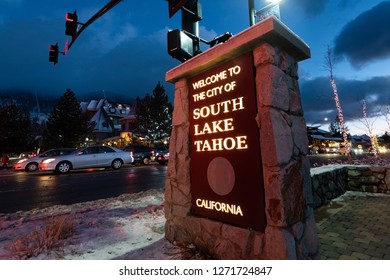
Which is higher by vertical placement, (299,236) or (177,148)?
(177,148)

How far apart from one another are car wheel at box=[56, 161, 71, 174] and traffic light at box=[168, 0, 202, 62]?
12455 mm

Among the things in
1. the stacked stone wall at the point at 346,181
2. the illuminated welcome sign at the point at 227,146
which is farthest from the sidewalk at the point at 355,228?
the illuminated welcome sign at the point at 227,146

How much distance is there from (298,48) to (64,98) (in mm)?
38728

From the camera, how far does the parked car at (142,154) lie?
2112 centimetres

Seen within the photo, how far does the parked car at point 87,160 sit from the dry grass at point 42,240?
12.0m

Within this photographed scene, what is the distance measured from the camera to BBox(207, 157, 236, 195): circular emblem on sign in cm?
268

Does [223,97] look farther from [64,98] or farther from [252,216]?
[64,98]

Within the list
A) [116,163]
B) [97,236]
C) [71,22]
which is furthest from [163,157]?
[97,236]

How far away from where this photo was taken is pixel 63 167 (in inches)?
550

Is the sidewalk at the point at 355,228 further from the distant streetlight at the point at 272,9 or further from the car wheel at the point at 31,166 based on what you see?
the car wheel at the point at 31,166

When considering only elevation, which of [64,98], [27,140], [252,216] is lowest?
[252,216]

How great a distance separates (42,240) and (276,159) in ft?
10.0

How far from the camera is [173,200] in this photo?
3404 mm
